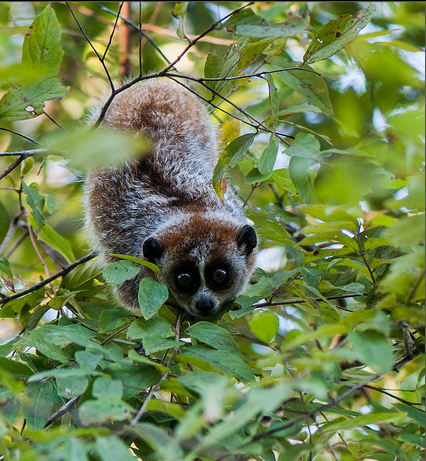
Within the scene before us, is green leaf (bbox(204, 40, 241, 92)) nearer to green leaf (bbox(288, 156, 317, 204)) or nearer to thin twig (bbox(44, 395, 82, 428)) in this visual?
green leaf (bbox(288, 156, 317, 204))

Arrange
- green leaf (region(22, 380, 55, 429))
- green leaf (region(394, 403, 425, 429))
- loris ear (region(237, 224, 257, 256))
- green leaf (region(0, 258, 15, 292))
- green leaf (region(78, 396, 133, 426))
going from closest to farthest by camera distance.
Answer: green leaf (region(78, 396, 133, 426)), green leaf (region(22, 380, 55, 429)), green leaf (region(394, 403, 425, 429)), green leaf (region(0, 258, 15, 292)), loris ear (region(237, 224, 257, 256))

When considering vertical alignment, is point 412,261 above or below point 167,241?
above

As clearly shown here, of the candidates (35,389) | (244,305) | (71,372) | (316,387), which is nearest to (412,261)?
(316,387)

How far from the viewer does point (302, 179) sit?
7.68 feet

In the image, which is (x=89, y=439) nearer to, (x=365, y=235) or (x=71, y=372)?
(x=71, y=372)

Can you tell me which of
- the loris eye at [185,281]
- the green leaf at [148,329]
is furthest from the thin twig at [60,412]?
the loris eye at [185,281]

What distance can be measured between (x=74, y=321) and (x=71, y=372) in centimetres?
118

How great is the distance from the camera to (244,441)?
5.43ft

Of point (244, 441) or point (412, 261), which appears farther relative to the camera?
point (244, 441)

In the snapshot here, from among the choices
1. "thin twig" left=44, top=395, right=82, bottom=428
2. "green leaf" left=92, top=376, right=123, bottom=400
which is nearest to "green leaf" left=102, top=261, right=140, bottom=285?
"thin twig" left=44, top=395, right=82, bottom=428

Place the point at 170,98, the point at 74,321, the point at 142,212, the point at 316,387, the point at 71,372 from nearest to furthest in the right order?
the point at 316,387 < the point at 71,372 < the point at 74,321 < the point at 142,212 < the point at 170,98

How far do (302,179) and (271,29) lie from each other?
664 millimetres

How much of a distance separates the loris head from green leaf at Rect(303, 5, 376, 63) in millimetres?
1647

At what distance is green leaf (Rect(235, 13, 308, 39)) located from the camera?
2.09 meters
